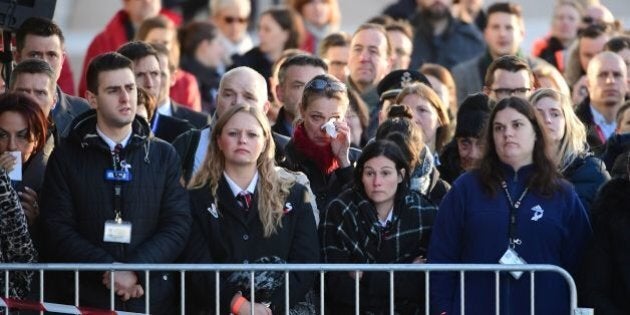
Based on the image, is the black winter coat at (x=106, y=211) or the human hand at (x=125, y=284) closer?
the human hand at (x=125, y=284)

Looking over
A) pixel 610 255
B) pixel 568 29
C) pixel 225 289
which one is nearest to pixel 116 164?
Answer: pixel 225 289

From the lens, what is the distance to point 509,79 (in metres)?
13.2

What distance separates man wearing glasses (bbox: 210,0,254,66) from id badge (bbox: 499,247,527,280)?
7.85m

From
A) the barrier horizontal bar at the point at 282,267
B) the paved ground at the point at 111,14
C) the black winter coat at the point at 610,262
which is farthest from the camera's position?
the paved ground at the point at 111,14

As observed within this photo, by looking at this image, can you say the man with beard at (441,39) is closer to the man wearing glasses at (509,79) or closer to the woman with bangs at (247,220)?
the man wearing glasses at (509,79)

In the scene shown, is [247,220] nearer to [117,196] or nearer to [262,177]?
[262,177]

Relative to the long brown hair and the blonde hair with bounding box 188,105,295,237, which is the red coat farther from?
the long brown hair

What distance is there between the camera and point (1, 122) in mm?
11164

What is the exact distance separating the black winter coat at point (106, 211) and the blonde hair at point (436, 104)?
2324mm

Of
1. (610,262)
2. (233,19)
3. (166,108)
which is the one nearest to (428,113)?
(166,108)

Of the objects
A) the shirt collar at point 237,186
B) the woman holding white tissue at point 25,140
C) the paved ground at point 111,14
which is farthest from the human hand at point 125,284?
the paved ground at point 111,14

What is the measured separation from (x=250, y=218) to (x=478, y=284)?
4.30 feet

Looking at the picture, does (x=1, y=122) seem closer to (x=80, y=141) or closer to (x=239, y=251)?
(x=80, y=141)

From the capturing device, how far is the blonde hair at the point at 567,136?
11.6 m
